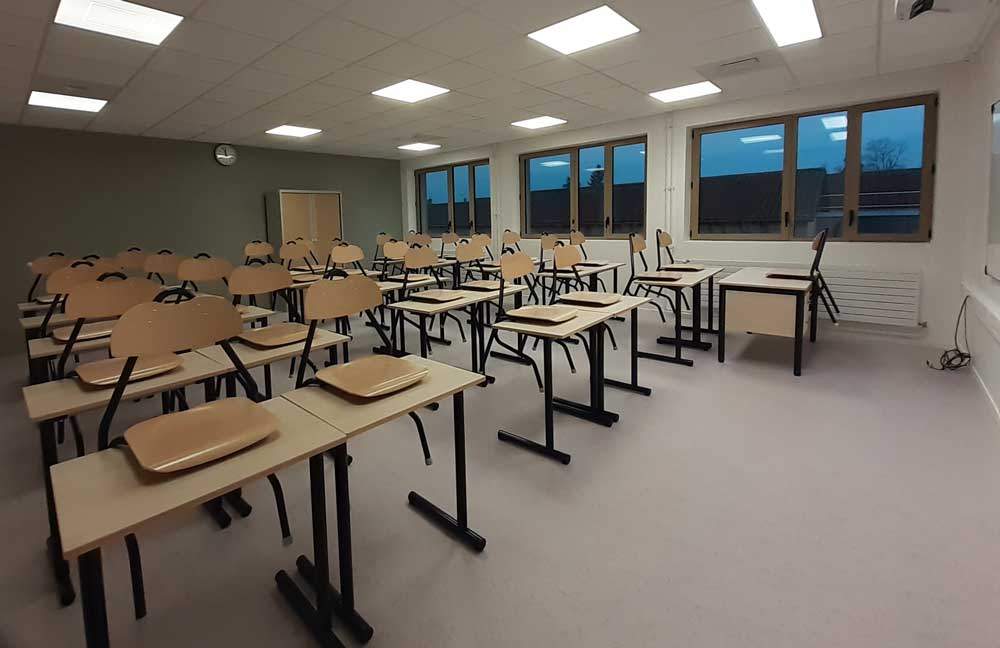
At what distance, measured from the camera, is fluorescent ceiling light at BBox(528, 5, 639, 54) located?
3.27 metres

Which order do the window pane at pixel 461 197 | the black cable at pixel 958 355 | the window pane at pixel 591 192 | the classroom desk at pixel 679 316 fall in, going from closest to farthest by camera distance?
the black cable at pixel 958 355
the classroom desk at pixel 679 316
the window pane at pixel 591 192
the window pane at pixel 461 197

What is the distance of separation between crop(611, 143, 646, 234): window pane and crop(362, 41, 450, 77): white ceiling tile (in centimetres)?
356

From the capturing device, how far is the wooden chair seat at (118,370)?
191 cm

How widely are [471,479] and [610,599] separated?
3.18 ft

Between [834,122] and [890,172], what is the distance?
0.77m

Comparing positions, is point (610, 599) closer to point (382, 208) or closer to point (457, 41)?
point (457, 41)

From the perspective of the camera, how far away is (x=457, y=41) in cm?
357

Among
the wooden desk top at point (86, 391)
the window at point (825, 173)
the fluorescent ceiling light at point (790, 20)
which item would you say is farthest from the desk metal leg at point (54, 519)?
the window at point (825, 173)

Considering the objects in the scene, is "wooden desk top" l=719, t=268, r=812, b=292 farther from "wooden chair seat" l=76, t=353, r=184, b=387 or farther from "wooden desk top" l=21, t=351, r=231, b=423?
"wooden chair seat" l=76, t=353, r=184, b=387

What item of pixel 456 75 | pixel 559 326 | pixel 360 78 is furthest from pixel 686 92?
pixel 559 326

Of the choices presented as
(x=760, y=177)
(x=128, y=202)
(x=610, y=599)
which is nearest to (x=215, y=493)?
(x=610, y=599)

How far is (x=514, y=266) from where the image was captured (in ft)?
11.8

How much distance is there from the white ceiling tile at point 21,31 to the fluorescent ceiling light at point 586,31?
3168 millimetres

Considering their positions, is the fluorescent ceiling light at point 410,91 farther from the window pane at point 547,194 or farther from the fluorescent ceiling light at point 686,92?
the window pane at point 547,194
